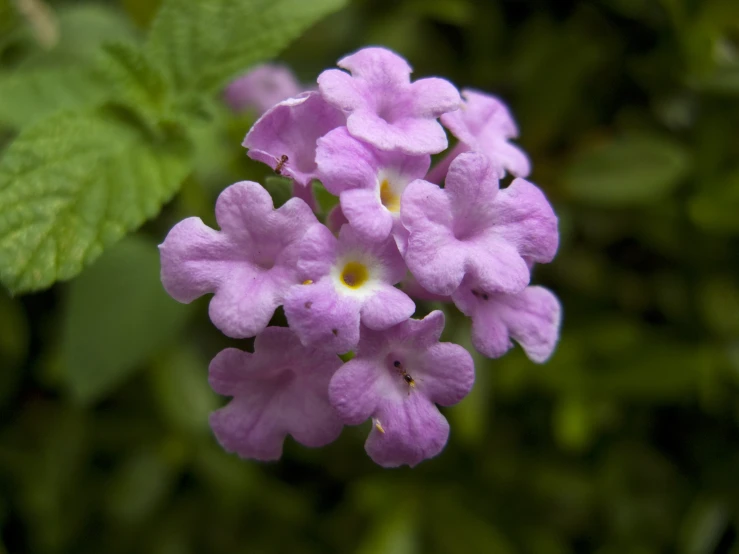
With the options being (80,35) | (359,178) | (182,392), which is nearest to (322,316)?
(359,178)

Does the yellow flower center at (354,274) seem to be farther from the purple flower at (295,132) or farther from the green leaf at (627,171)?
the green leaf at (627,171)

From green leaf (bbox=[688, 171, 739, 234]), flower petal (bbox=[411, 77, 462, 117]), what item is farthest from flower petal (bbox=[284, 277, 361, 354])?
green leaf (bbox=[688, 171, 739, 234])

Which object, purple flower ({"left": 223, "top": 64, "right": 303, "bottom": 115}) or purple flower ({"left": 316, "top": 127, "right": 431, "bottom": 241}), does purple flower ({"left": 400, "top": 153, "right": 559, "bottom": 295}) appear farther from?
purple flower ({"left": 223, "top": 64, "right": 303, "bottom": 115})

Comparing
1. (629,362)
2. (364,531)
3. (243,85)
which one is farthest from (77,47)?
(629,362)

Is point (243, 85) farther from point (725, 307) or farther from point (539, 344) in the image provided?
point (725, 307)

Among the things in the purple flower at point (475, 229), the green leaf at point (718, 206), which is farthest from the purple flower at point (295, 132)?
the green leaf at point (718, 206)

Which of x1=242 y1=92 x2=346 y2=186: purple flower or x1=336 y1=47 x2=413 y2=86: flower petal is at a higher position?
x1=336 y1=47 x2=413 y2=86: flower petal

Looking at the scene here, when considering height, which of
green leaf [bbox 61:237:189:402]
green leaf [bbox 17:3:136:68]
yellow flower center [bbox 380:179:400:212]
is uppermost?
yellow flower center [bbox 380:179:400:212]

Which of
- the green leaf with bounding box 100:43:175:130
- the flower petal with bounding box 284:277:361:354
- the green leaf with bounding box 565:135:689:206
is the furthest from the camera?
the green leaf with bounding box 565:135:689:206
